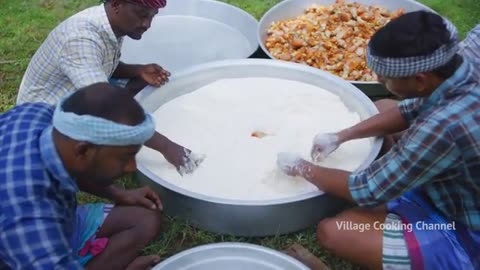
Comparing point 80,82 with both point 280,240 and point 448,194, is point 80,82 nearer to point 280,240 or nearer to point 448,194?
point 280,240

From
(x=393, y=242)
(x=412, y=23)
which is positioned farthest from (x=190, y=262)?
(x=412, y=23)

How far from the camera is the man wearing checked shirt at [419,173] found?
1730 millimetres

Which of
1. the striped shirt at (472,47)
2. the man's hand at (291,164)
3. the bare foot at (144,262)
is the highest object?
the striped shirt at (472,47)

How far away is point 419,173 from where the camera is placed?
5.96 ft

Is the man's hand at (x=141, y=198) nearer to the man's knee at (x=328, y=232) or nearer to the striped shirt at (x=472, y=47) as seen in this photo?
the man's knee at (x=328, y=232)

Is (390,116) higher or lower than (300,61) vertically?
higher

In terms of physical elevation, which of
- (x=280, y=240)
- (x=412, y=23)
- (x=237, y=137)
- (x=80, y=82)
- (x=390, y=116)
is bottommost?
(x=280, y=240)

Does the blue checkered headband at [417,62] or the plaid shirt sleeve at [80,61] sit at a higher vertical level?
the blue checkered headband at [417,62]

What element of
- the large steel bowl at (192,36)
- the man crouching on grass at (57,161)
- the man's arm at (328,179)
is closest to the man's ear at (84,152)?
the man crouching on grass at (57,161)

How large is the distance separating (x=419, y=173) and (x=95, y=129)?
983mm

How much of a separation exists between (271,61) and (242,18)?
0.75 meters

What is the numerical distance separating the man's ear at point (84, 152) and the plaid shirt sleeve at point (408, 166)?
2.97 feet

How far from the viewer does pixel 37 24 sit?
3.89 m

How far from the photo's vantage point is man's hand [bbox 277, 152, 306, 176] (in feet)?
7.34
